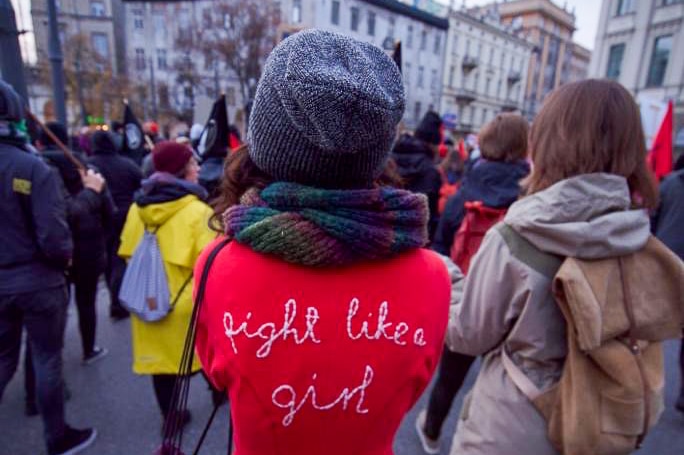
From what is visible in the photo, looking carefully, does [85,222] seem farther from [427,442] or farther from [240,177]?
[427,442]

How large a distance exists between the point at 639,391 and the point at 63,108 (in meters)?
6.16

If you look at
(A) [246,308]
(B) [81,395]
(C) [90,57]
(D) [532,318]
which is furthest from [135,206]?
(C) [90,57]

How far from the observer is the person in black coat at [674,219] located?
3.27 meters

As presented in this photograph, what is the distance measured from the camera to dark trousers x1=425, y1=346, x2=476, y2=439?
238 cm

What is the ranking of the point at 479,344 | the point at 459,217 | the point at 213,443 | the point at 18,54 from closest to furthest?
the point at 479,344 → the point at 213,443 → the point at 459,217 → the point at 18,54

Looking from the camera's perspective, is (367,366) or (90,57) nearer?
(367,366)

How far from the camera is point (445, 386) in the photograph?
2.46 m

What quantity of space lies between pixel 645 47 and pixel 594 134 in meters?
25.9

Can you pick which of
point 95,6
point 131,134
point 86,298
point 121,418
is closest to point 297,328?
point 121,418

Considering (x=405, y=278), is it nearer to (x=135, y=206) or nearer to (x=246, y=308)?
(x=246, y=308)

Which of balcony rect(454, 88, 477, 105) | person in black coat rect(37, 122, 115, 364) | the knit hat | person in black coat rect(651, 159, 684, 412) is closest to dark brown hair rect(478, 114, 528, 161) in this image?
person in black coat rect(651, 159, 684, 412)

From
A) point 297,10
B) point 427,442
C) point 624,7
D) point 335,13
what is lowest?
point 427,442

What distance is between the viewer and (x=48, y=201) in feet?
7.31

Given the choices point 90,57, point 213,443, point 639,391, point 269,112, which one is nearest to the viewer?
point 269,112
